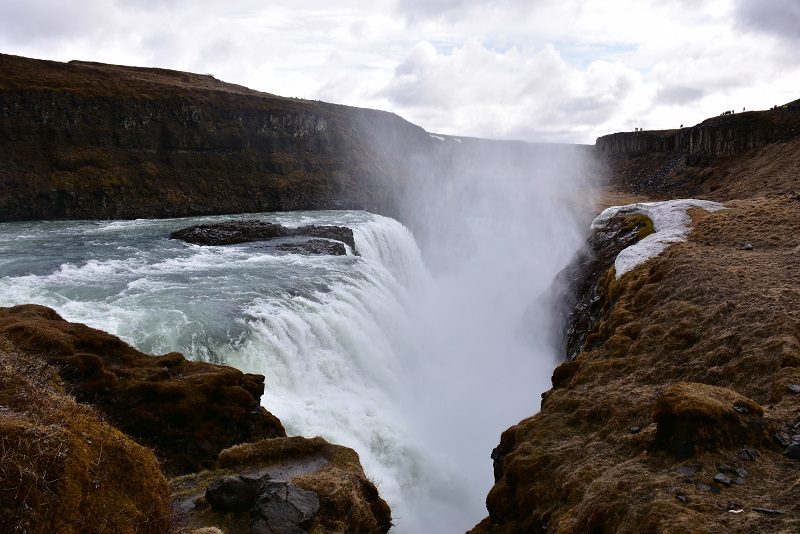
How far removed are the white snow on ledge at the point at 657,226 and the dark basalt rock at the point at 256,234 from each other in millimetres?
15383

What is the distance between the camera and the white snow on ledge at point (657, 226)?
2011cm

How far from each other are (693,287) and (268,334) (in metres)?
12.1

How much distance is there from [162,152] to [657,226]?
49.3 metres

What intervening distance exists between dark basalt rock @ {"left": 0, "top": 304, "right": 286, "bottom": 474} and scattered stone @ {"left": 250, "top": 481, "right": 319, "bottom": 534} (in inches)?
150

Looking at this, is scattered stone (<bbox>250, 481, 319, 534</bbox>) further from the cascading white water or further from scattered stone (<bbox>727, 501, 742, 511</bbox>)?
the cascading white water

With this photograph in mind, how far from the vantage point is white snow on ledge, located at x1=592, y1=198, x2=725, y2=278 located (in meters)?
20.1

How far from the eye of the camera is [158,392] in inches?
468

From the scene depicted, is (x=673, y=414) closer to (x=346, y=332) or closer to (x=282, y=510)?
(x=282, y=510)

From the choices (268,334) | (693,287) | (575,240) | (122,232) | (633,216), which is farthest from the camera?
(575,240)

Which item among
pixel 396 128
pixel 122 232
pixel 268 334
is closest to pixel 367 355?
pixel 268 334

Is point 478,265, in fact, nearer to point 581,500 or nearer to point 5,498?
point 581,500

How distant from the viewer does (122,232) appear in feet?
129

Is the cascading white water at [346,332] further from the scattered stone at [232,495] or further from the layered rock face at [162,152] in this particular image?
the layered rock face at [162,152]

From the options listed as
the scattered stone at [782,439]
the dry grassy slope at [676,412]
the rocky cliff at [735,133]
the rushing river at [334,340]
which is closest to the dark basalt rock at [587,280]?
the dry grassy slope at [676,412]
